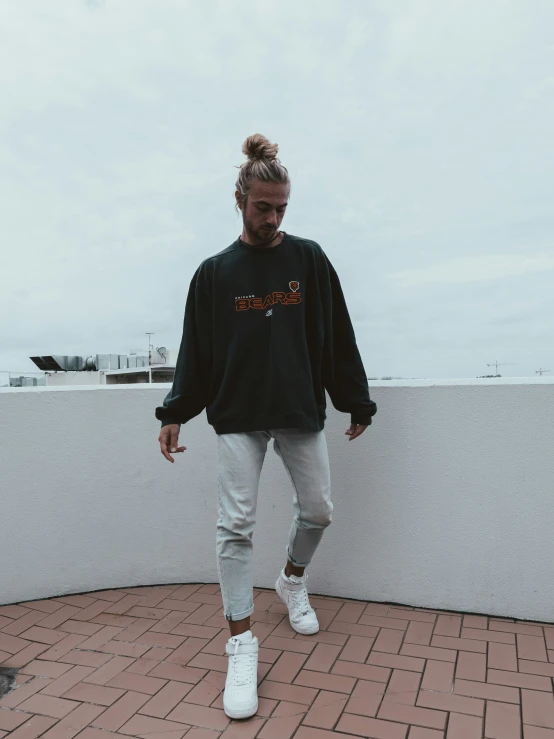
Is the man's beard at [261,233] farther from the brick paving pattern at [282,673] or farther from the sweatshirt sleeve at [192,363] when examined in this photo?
the brick paving pattern at [282,673]

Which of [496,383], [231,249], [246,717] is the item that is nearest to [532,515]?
[496,383]

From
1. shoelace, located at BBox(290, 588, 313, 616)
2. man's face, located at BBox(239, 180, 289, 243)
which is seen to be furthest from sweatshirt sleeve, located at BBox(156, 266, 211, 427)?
shoelace, located at BBox(290, 588, 313, 616)

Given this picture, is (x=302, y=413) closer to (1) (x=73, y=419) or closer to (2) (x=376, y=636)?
(2) (x=376, y=636)

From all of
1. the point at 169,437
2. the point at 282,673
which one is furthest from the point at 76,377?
the point at 282,673

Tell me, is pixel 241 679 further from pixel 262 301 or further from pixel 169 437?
pixel 262 301

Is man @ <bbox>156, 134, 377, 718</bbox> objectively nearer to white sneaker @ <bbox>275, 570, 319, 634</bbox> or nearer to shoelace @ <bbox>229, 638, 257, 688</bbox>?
shoelace @ <bbox>229, 638, 257, 688</bbox>

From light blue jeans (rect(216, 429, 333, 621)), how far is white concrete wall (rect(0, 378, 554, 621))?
0.62m

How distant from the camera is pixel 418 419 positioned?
2844 millimetres

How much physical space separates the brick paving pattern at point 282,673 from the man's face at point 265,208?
1.62 m

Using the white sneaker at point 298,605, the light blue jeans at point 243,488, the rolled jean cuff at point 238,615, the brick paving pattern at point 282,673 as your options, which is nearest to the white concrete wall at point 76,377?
the brick paving pattern at point 282,673

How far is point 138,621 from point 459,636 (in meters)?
1.41

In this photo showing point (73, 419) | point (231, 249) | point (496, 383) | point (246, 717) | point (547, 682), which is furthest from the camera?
point (73, 419)

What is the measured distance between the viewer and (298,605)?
2.65 metres

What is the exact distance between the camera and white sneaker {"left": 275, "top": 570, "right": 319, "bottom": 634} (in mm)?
2600
